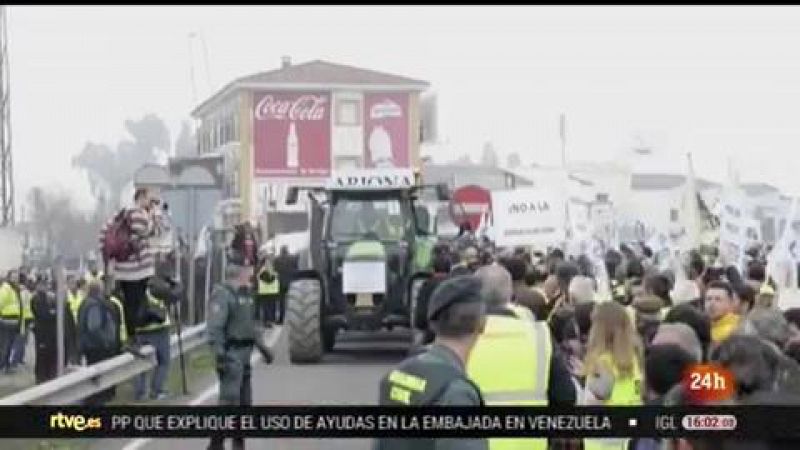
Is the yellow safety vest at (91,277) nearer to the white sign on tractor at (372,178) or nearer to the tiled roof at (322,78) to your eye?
the tiled roof at (322,78)

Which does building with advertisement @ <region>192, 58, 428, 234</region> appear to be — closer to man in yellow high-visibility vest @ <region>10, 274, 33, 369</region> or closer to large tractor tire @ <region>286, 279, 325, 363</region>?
large tractor tire @ <region>286, 279, 325, 363</region>

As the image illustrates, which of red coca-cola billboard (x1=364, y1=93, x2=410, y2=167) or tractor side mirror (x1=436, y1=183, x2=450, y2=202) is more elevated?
red coca-cola billboard (x1=364, y1=93, x2=410, y2=167)

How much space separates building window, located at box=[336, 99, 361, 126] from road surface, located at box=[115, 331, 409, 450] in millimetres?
593

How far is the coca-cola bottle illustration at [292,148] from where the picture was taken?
14.8 ft

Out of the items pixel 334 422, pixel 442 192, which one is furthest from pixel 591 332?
pixel 334 422

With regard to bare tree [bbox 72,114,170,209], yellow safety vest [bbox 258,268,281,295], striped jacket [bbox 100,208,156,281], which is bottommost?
yellow safety vest [bbox 258,268,281,295]

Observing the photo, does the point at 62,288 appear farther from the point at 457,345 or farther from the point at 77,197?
the point at 457,345

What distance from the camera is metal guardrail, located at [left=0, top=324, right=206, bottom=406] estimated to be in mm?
4598

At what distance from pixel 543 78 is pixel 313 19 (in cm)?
56

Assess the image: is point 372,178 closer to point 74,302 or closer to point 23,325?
point 74,302

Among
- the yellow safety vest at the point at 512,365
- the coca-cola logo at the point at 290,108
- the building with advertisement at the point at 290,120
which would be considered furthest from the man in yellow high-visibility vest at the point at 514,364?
the coca-cola logo at the point at 290,108

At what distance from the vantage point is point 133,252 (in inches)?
185

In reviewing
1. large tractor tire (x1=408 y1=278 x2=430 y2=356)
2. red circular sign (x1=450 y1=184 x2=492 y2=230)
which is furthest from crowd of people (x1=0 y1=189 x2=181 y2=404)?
red circular sign (x1=450 y1=184 x2=492 y2=230)

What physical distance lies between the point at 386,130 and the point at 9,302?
99 cm
